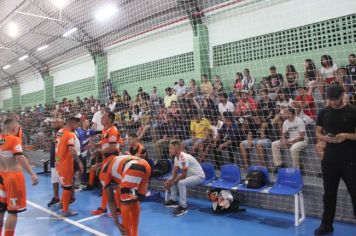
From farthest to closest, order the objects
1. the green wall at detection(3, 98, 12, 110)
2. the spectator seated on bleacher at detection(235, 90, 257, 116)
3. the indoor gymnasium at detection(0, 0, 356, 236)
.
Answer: the green wall at detection(3, 98, 12, 110)
the spectator seated on bleacher at detection(235, 90, 257, 116)
the indoor gymnasium at detection(0, 0, 356, 236)

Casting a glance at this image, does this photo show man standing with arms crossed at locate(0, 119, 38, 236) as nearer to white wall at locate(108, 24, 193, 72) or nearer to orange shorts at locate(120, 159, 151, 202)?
orange shorts at locate(120, 159, 151, 202)

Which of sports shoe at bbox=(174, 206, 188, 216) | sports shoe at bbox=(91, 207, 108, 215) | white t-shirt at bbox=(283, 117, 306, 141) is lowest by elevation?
sports shoe at bbox=(174, 206, 188, 216)

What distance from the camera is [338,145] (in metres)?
3.82

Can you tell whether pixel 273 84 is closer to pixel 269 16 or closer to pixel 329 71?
pixel 329 71

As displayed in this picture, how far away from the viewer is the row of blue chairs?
4.66m

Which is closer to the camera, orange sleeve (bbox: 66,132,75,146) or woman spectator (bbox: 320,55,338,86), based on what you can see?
orange sleeve (bbox: 66,132,75,146)

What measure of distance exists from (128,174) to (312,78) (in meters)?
4.53

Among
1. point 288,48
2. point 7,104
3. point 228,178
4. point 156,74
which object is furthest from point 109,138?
point 7,104

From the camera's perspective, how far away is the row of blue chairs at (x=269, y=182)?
4.66 meters

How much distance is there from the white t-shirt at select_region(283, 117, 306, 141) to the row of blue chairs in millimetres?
888

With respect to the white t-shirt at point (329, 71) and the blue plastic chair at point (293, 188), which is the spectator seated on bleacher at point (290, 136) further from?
the white t-shirt at point (329, 71)

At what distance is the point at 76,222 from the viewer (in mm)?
5105

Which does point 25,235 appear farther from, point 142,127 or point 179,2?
point 179,2

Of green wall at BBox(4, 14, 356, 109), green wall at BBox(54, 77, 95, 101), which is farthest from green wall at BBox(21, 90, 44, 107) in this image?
green wall at BBox(4, 14, 356, 109)
